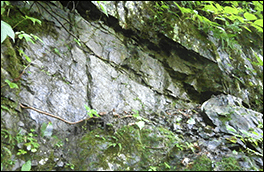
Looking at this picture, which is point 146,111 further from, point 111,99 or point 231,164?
point 231,164

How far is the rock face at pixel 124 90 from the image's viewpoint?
8.04 ft

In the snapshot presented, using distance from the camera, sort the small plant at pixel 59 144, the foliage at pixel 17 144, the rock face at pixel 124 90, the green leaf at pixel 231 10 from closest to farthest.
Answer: the foliage at pixel 17 144
the small plant at pixel 59 144
the rock face at pixel 124 90
the green leaf at pixel 231 10

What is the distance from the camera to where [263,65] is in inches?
203

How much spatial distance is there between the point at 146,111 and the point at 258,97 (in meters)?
3.59

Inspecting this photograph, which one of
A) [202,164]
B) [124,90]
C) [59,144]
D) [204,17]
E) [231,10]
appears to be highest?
[231,10]

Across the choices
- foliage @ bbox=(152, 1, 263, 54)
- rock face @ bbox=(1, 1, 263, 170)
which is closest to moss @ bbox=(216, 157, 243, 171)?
rock face @ bbox=(1, 1, 263, 170)

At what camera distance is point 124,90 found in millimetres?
3760

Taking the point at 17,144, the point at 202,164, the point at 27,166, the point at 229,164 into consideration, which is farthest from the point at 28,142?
the point at 229,164

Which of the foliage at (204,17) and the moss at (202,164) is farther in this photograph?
the foliage at (204,17)

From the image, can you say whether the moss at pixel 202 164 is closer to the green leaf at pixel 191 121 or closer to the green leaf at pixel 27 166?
the green leaf at pixel 191 121

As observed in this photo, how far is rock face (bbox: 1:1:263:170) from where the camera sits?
2449mm

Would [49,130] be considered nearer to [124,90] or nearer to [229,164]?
[124,90]

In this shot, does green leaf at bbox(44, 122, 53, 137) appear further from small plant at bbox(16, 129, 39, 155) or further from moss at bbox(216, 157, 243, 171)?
moss at bbox(216, 157, 243, 171)

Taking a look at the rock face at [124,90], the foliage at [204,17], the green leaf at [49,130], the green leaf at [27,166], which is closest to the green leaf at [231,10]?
the foliage at [204,17]
